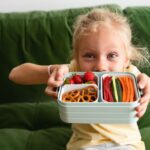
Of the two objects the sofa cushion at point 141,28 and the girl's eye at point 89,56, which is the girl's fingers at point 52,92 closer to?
the girl's eye at point 89,56

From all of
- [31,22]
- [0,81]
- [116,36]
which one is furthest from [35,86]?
[116,36]

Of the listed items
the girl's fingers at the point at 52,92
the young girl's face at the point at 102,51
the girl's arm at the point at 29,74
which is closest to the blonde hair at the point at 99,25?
the young girl's face at the point at 102,51

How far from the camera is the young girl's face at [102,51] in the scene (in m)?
0.98

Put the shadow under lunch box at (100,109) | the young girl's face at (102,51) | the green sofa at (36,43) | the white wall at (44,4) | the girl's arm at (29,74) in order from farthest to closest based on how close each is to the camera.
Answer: the white wall at (44,4) → the green sofa at (36,43) → the girl's arm at (29,74) → the young girl's face at (102,51) → the shadow under lunch box at (100,109)

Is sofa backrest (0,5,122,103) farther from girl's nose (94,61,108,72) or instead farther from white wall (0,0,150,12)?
girl's nose (94,61,108,72)

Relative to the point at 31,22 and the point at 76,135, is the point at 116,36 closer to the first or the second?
the point at 76,135

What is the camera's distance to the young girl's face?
0.98 metres

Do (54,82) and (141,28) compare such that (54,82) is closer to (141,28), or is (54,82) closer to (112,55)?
(112,55)

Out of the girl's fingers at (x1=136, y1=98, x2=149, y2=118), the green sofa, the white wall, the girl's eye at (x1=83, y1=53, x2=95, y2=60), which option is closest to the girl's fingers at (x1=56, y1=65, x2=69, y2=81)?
the girl's eye at (x1=83, y1=53, x2=95, y2=60)

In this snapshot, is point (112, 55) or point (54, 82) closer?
point (54, 82)

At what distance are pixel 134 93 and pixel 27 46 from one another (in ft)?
2.28

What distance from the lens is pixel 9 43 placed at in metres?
1.38

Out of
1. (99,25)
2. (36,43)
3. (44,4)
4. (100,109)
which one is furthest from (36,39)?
(100,109)

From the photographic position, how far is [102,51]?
984 mm
